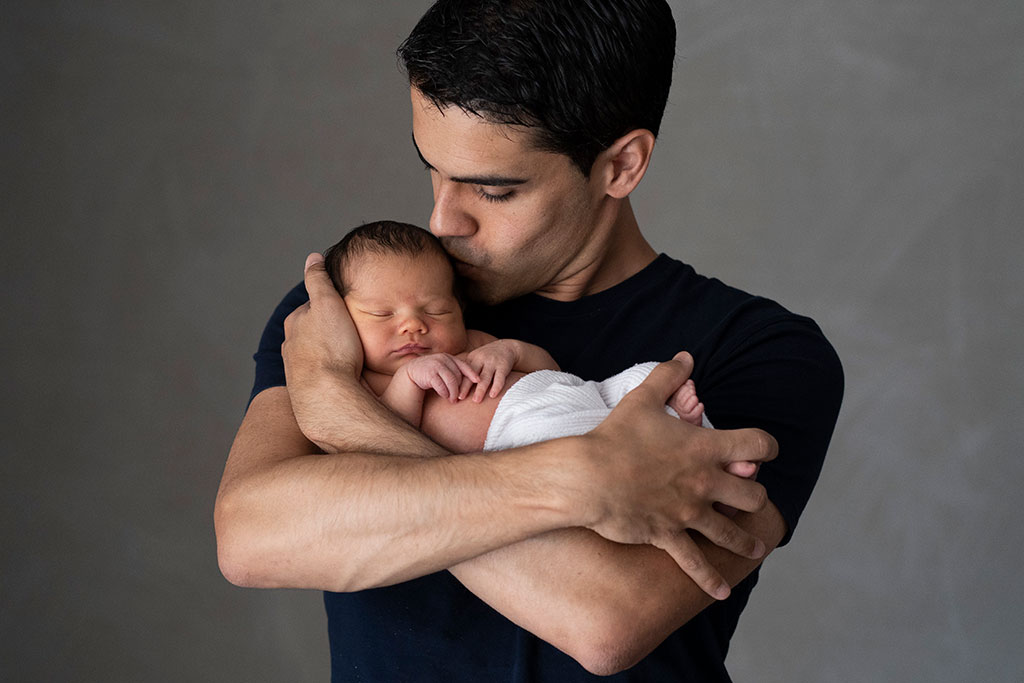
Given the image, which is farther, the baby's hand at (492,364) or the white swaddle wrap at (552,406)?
the baby's hand at (492,364)

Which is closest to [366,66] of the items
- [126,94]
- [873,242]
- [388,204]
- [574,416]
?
[388,204]

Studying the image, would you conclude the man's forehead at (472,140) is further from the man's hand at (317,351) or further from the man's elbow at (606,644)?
the man's elbow at (606,644)

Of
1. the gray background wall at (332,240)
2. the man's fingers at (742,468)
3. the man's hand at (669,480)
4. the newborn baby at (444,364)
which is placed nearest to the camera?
the man's hand at (669,480)

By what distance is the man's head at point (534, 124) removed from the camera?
1.72 metres

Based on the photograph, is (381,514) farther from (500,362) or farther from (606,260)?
(606,260)

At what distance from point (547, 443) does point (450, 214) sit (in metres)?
0.57

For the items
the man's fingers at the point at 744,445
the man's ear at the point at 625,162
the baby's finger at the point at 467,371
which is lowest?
the baby's finger at the point at 467,371

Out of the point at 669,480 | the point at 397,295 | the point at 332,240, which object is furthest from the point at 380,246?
the point at 332,240

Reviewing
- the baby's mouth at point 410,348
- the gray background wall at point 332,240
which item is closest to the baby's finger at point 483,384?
the baby's mouth at point 410,348

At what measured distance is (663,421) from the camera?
1.43m

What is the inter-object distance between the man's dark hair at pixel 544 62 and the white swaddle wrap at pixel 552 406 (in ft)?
1.32

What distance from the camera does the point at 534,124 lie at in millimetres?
1742

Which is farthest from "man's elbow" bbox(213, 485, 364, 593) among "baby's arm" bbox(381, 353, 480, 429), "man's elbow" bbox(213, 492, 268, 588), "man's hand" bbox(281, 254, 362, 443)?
"baby's arm" bbox(381, 353, 480, 429)

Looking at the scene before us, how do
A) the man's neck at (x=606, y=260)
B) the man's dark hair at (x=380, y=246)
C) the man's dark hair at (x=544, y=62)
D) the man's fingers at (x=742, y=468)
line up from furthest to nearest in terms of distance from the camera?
the man's neck at (x=606, y=260) < the man's dark hair at (x=380, y=246) < the man's dark hair at (x=544, y=62) < the man's fingers at (x=742, y=468)
